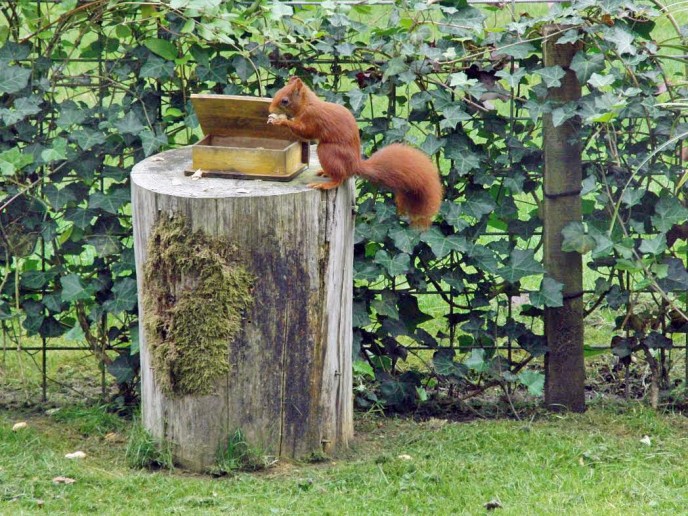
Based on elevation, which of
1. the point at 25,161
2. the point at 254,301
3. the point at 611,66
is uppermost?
the point at 611,66

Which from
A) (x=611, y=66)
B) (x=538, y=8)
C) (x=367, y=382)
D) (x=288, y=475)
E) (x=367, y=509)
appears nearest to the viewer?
(x=367, y=509)

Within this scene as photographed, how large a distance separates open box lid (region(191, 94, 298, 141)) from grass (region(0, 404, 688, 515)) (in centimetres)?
136

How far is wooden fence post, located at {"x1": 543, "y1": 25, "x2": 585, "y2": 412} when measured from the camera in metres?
4.55

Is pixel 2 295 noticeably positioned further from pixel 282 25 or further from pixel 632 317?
pixel 632 317

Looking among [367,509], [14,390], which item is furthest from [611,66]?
[14,390]

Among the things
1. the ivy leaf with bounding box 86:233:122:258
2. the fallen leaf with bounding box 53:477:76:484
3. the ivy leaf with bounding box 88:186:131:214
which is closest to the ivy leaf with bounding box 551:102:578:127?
the ivy leaf with bounding box 88:186:131:214

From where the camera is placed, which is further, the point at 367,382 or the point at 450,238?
the point at 367,382

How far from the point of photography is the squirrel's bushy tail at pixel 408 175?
4031 mm

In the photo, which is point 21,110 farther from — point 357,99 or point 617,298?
point 617,298

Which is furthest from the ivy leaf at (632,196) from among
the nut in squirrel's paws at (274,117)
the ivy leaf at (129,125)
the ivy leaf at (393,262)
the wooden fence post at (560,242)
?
the ivy leaf at (129,125)

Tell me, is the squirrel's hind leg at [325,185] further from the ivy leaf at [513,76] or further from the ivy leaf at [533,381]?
the ivy leaf at [533,381]

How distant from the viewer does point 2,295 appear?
4742mm

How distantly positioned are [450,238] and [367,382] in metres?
0.92

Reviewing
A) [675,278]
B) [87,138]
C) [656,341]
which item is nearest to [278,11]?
[87,138]
